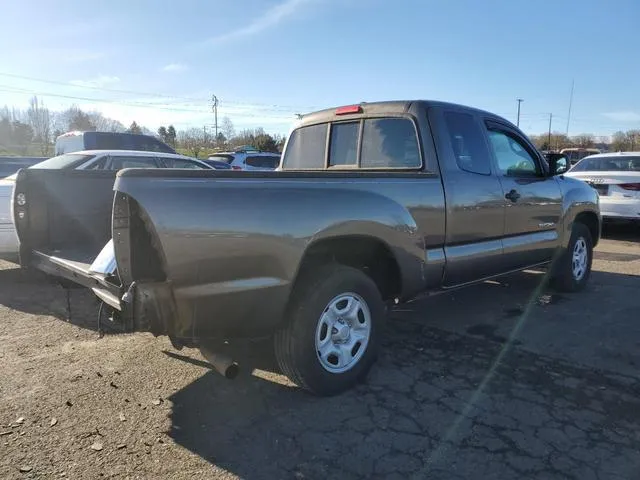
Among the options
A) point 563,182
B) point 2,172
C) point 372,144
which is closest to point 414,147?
point 372,144

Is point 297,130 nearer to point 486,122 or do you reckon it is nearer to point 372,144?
point 372,144

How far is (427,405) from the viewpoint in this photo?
3.50 metres

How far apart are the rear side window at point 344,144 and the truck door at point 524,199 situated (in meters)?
1.29

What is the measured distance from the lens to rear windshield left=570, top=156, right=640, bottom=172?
36.4ft

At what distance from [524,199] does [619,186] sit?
6.52 m

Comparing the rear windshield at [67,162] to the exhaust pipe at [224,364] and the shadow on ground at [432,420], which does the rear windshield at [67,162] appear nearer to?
the shadow on ground at [432,420]

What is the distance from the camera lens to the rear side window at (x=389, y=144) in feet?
14.5

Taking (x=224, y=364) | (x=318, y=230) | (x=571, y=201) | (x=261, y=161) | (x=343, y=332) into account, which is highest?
(x=261, y=161)

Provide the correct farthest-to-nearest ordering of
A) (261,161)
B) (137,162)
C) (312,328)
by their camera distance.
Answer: (261,161) < (137,162) < (312,328)

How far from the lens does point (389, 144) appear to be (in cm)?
461

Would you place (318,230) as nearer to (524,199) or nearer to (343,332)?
(343,332)

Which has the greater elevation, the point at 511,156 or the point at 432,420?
the point at 511,156

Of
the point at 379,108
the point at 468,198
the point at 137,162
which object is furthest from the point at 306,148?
the point at 137,162

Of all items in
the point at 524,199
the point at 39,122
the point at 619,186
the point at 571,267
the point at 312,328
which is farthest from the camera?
the point at 39,122
